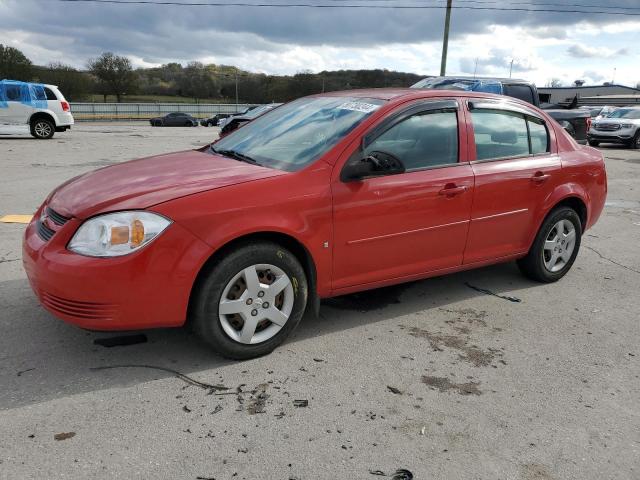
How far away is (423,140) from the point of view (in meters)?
3.82

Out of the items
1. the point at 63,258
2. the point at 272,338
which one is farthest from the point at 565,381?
the point at 63,258

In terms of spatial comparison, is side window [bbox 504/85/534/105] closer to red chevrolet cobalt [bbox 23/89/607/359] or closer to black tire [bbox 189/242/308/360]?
red chevrolet cobalt [bbox 23/89/607/359]

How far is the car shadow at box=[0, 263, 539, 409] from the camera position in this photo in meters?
2.89

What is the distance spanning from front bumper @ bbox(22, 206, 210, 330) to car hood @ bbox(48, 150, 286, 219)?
0.62ft

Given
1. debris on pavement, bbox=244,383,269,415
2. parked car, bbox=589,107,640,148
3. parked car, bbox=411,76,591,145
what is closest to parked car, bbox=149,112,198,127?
parked car, bbox=589,107,640,148

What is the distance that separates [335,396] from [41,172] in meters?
9.20

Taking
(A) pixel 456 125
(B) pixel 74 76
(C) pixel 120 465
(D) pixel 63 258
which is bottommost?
(C) pixel 120 465

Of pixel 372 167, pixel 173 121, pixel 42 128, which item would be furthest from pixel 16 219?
pixel 173 121

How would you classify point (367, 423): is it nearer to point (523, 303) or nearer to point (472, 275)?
point (523, 303)

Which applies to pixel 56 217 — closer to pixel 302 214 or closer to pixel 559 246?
pixel 302 214

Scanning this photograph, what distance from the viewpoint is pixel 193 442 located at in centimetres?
245

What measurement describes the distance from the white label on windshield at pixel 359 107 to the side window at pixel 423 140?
20 centimetres

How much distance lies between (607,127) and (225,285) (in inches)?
876

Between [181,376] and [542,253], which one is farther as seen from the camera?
[542,253]
